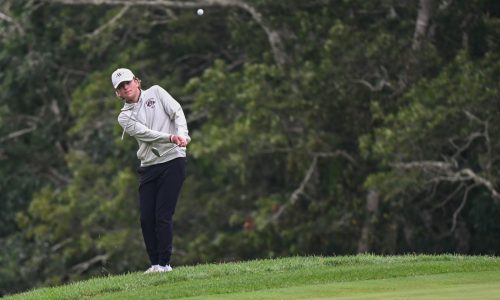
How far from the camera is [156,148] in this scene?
1199 centimetres

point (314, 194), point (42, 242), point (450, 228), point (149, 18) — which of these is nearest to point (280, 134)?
point (314, 194)

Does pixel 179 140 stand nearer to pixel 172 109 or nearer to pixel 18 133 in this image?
pixel 172 109

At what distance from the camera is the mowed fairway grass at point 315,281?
10.6 meters

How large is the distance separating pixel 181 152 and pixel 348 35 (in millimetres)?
14994

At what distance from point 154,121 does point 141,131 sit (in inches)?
7.9

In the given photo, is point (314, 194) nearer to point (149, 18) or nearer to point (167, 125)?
point (149, 18)

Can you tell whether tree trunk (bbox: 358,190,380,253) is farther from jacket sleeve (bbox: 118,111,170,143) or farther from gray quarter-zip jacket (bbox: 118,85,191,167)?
jacket sleeve (bbox: 118,111,170,143)

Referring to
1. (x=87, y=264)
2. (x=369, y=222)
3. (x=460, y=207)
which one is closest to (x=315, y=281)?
(x=460, y=207)

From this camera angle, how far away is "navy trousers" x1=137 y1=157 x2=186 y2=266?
12.0m

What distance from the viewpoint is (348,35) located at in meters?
26.7

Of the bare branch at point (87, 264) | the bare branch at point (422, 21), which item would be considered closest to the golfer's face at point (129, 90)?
the bare branch at point (422, 21)

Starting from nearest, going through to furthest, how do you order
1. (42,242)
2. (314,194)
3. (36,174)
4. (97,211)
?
(314,194) → (97,211) → (42,242) → (36,174)

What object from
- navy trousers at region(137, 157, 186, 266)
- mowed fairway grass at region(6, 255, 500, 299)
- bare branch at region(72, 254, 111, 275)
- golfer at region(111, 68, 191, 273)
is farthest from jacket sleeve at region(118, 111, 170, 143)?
bare branch at region(72, 254, 111, 275)

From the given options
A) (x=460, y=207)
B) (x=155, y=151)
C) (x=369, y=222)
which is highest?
(x=155, y=151)
